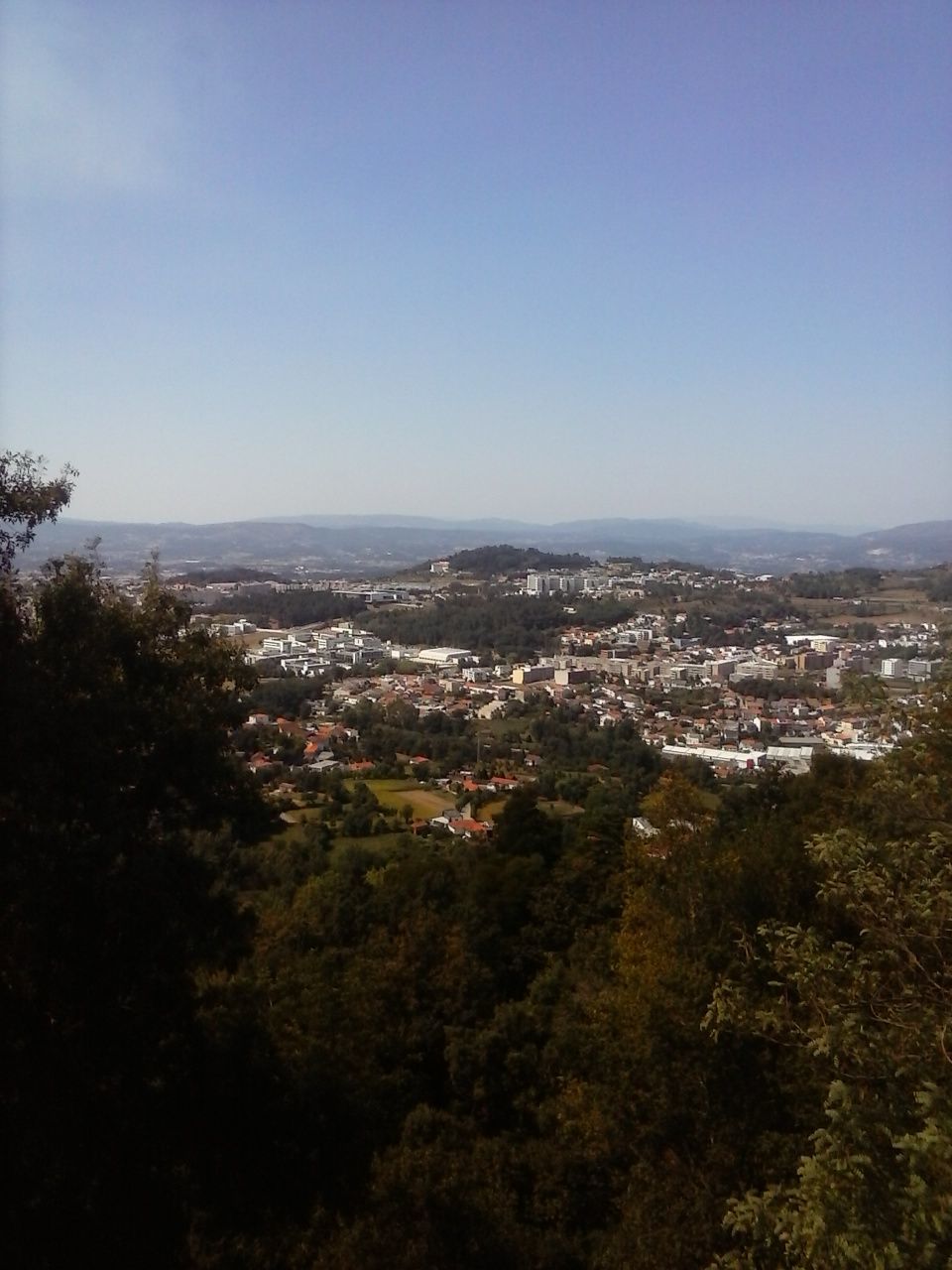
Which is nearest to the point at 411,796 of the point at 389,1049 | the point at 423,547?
the point at 389,1049

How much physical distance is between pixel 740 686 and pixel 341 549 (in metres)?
44.2

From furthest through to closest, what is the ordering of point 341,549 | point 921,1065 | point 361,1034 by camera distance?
point 341,549 < point 361,1034 < point 921,1065

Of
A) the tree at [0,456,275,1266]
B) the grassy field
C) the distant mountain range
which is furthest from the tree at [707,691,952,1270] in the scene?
the distant mountain range

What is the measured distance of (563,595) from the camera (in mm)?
42812

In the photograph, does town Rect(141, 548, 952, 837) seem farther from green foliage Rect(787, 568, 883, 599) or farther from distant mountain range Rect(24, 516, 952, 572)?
distant mountain range Rect(24, 516, 952, 572)

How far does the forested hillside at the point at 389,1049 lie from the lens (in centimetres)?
314

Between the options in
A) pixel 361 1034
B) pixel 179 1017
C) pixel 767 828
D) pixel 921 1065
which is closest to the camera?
pixel 921 1065

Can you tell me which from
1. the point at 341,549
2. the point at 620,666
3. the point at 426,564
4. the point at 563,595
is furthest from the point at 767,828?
the point at 341,549

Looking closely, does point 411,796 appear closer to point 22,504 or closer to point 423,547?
point 22,504

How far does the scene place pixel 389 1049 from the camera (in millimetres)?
6457

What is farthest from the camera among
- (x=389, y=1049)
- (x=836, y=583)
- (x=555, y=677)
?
(x=836, y=583)

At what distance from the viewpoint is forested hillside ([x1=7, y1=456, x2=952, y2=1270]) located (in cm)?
314

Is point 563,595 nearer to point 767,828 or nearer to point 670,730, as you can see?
point 670,730

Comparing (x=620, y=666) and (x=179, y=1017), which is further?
(x=620, y=666)
